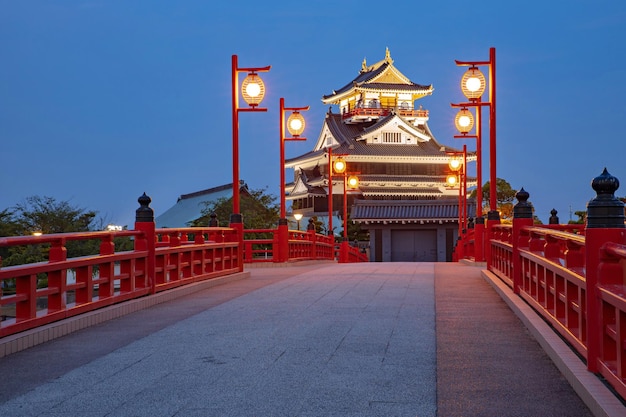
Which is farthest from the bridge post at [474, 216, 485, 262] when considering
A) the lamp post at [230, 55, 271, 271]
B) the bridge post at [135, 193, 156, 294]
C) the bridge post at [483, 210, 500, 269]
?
the bridge post at [135, 193, 156, 294]

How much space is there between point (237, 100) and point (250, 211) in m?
22.3

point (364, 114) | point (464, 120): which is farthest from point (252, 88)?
point (364, 114)

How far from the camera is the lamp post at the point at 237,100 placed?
644 inches

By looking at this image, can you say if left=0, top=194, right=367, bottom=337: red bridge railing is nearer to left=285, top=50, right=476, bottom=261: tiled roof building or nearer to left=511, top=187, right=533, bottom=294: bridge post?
left=511, top=187, right=533, bottom=294: bridge post

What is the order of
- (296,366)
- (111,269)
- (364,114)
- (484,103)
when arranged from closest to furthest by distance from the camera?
(296,366)
(111,269)
(484,103)
(364,114)

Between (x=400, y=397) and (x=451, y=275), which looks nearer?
(x=400, y=397)

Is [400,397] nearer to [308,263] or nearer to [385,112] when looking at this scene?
[308,263]

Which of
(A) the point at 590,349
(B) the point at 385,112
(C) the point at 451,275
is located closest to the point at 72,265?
(A) the point at 590,349

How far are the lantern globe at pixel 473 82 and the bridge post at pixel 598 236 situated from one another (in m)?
13.7

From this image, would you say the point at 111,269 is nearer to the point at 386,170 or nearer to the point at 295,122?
the point at 295,122

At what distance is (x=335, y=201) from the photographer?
2480 inches

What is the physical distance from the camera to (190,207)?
5466 cm

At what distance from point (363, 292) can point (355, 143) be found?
5007 centimetres

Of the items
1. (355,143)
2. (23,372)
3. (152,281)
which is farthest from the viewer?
(355,143)
